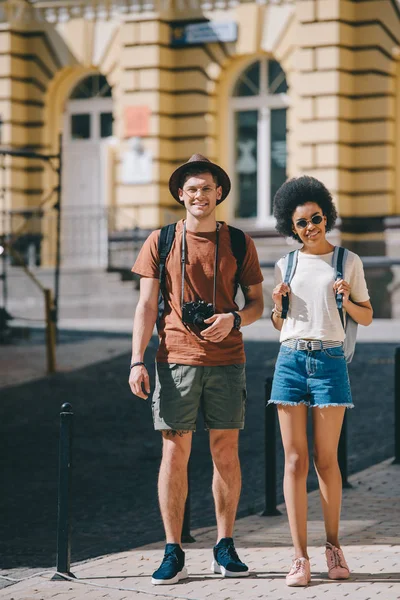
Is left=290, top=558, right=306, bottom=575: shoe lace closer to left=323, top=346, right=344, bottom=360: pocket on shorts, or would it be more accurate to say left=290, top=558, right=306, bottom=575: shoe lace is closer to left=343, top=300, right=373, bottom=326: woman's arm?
left=323, top=346, right=344, bottom=360: pocket on shorts

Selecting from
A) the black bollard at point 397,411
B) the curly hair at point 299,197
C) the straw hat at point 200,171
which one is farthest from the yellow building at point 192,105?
the curly hair at point 299,197

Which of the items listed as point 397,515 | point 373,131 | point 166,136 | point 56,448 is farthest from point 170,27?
point 397,515

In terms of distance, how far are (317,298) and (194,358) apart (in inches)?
27.6

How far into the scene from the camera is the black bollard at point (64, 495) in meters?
6.95

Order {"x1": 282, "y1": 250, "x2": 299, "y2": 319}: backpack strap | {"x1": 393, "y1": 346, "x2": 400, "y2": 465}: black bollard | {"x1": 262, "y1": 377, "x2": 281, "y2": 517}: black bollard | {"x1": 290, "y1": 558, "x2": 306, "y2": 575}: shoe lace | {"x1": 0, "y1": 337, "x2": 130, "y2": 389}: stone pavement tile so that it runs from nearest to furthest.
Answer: {"x1": 290, "y1": 558, "x2": 306, "y2": 575}: shoe lace
{"x1": 282, "y1": 250, "x2": 299, "y2": 319}: backpack strap
{"x1": 262, "y1": 377, "x2": 281, "y2": 517}: black bollard
{"x1": 393, "y1": 346, "x2": 400, "y2": 465}: black bollard
{"x1": 0, "y1": 337, "x2": 130, "y2": 389}: stone pavement tile

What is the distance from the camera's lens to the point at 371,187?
989 inches

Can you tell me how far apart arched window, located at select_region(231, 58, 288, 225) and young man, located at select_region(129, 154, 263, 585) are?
64.0ft

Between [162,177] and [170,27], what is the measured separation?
301 cm

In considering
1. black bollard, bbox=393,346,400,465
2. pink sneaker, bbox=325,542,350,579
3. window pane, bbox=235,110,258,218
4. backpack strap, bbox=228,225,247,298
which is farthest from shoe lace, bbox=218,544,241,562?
window pane, bbox=235,110,258,218

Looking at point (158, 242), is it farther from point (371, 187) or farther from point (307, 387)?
point (371, 187)

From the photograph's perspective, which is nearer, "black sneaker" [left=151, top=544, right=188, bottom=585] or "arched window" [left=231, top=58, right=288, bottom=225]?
"black sneaker" [left=151, top=544, right=188, bottom=585]

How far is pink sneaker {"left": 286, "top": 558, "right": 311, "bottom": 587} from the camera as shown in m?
6.66

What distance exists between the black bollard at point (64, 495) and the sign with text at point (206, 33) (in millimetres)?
20117

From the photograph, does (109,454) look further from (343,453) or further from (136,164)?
(136,164)
